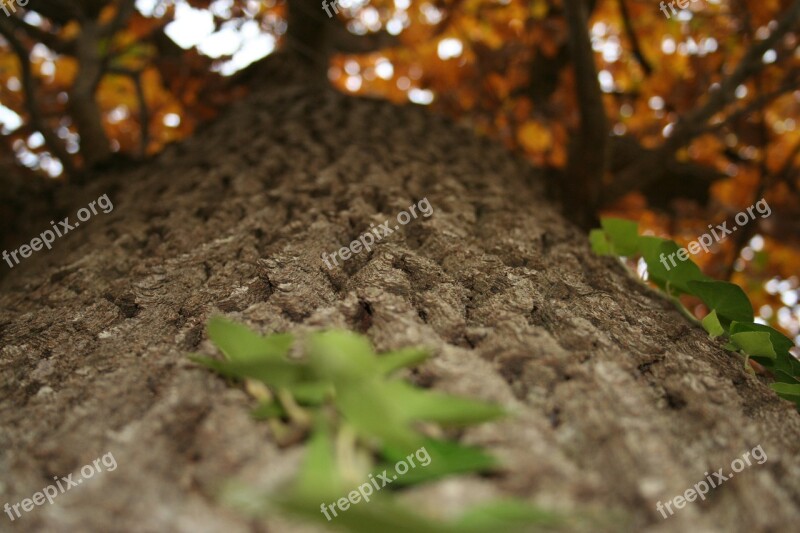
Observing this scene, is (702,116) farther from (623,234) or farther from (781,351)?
(781,351)

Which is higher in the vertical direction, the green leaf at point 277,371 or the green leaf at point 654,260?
the green leaf at point 654,260

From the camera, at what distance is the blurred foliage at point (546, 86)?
2.73 meters

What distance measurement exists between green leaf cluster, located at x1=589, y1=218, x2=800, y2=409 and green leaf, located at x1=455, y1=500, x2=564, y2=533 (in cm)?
72

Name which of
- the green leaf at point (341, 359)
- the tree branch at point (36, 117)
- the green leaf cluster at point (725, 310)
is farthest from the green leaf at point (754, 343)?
the tree branch at point (36, 117)

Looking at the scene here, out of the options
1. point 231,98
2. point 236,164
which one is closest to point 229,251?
point 236,164

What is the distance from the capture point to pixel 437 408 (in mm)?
590

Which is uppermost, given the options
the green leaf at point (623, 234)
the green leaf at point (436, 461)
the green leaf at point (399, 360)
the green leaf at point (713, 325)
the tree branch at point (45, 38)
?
the tree branch at point (45, 38)

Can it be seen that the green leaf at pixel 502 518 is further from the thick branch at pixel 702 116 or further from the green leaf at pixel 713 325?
the thick branch at pixel 702 116

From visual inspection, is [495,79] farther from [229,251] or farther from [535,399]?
[535,399]

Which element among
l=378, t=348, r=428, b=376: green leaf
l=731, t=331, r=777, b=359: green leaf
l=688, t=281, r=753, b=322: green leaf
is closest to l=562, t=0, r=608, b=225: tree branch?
l=688, t=281, r=753, b=322: green leaf

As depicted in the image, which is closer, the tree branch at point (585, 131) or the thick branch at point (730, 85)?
the thick branch at point (730, 85)

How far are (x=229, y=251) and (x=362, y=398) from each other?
0.80m

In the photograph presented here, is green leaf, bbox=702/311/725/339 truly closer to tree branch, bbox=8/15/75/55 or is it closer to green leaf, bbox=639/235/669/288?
green leaf, bbox=639/235/669/288

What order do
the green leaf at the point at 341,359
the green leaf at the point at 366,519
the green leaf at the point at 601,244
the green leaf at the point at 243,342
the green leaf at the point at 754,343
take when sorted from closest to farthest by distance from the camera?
the green leaf at the point at 366,519, the green leaf at the point at 341,359, the green leaf at the point at 243,342, the green leaf at the point at 754,343, the green leaf at the point at 601,244
